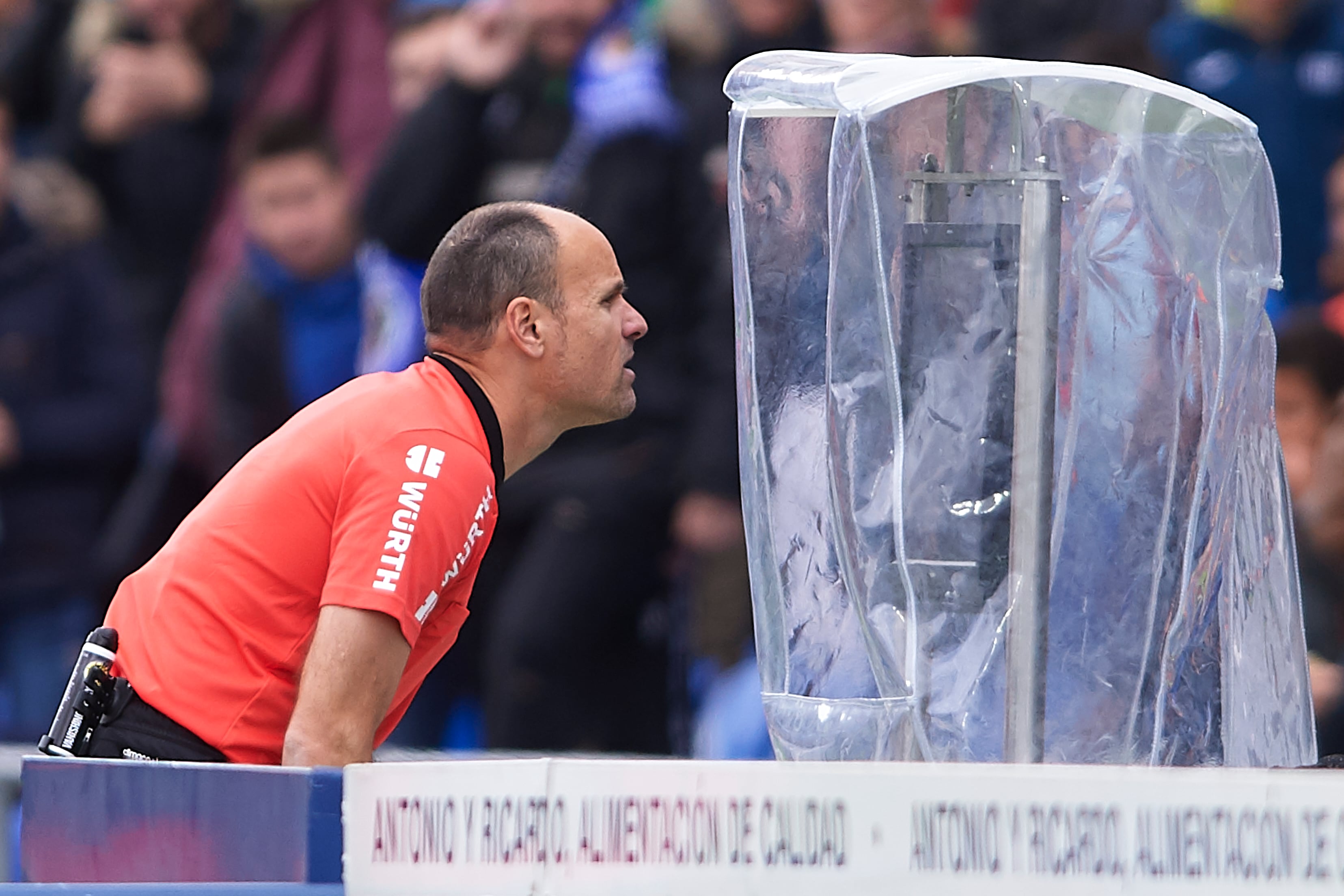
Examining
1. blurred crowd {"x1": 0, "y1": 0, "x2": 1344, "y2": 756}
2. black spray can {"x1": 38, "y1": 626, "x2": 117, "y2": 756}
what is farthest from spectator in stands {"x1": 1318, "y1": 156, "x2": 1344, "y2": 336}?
black spray can {"x1": 38, "y1": 626, "x2": 117, "y2": 756}

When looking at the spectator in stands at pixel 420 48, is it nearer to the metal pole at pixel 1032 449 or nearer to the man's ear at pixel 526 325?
the man's ear at pixel 526 325

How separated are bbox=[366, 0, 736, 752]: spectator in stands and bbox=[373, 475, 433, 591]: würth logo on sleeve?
105 inches

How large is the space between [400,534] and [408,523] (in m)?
0.02

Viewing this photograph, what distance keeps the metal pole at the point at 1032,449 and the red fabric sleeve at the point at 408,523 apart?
0.83 meters

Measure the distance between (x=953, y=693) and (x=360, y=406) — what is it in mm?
1009

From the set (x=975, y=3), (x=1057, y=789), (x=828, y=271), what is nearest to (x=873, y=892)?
Result: (x=1057, y=789)

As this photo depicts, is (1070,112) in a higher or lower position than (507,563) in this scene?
higher

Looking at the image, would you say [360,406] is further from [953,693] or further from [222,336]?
[222,336]

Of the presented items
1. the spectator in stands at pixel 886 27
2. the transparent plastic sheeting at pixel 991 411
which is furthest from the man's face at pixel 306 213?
the transparent plastic sheeting at pixel 991 411

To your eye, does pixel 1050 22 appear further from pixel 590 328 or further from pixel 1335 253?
pixel 590 328

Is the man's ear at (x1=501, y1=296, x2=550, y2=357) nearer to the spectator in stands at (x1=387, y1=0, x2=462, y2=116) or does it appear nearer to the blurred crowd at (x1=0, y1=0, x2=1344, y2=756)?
the blurred crowd at (x1=0, y1=0, x2=1344, y2=756)

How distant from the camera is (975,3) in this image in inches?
249

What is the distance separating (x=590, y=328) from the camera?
11.1 ft

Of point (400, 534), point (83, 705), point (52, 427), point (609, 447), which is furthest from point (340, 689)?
point (52, 427)
